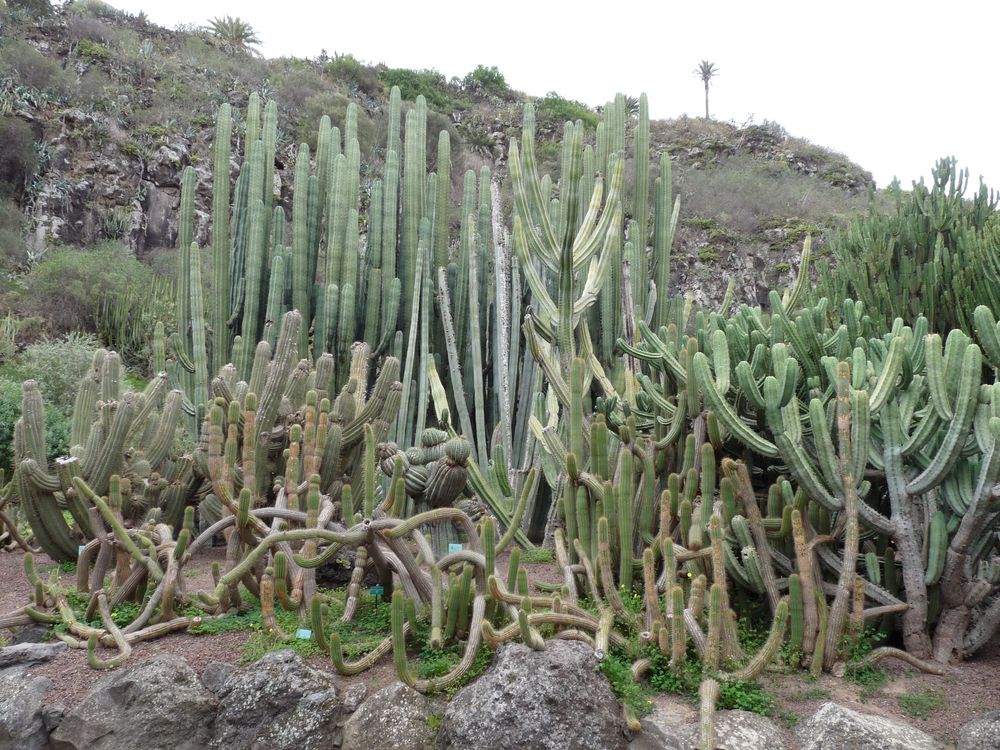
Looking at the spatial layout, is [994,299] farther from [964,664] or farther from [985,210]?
[964,664]

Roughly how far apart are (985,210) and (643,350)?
561 cm

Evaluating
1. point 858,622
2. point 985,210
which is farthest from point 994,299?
point 858,622

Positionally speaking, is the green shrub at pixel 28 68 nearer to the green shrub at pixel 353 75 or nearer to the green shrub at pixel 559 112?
the green shrub at pixel 353 75

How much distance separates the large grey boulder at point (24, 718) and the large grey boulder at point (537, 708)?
1.67m

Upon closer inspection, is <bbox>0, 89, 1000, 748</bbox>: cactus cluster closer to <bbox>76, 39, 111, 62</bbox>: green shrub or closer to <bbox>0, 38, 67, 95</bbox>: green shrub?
<bbox>0, 38, 67, 95</bbox>: green shrub

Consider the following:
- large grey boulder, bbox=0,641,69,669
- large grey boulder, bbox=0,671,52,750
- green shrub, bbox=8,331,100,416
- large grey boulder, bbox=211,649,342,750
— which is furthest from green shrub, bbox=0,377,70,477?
large grey boulder, bbox=211,649,342,750

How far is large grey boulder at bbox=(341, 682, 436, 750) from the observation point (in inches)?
118

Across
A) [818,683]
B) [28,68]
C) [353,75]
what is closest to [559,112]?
[353,75]

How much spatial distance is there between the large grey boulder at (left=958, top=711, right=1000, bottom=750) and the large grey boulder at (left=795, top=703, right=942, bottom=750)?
95 millimetres

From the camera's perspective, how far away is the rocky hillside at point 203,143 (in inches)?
739

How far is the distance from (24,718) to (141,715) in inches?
21.2

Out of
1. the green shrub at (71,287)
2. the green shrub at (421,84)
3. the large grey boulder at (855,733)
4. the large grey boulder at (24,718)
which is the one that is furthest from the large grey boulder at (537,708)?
the green shrub at (421,84)

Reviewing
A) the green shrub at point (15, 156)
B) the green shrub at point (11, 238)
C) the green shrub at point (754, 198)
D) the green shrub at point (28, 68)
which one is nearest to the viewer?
the green shrub at point (11, 238)

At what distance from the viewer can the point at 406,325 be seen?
25.7ft
